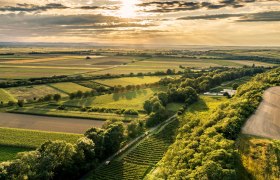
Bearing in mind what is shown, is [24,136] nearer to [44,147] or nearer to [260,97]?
[44,147]

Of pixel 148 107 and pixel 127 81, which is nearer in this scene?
pixel 148 107

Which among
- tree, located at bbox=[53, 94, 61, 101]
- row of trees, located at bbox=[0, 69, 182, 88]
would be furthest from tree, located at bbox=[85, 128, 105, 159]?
row of trees, located at bbox=[0, 69, 182, 88]

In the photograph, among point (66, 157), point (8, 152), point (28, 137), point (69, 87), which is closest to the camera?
point (66, 157)


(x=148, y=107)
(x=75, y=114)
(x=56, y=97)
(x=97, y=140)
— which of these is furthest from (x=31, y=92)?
(x=97, y=140)

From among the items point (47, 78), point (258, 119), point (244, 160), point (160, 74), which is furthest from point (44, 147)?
point (160, 74)

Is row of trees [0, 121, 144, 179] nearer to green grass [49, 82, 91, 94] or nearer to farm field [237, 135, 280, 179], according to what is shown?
farm field [237, 135, 280, 179]

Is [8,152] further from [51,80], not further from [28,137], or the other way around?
[51,80]

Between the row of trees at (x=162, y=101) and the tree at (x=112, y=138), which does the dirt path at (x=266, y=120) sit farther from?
the row of trees at (x=162, y=101)
